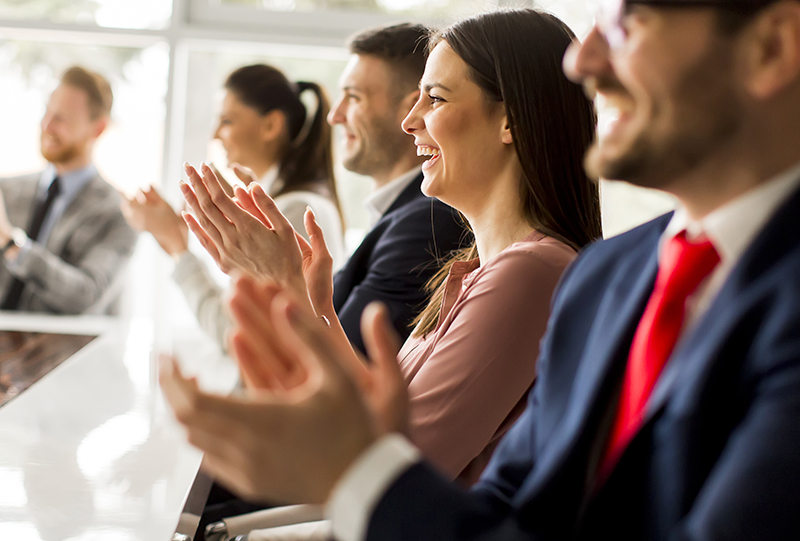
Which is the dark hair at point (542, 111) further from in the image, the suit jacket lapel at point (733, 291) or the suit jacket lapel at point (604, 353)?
the suit jacket lapel at point (733, 291)

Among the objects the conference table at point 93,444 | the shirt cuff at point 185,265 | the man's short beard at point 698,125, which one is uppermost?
the man's short beard at point 698,125

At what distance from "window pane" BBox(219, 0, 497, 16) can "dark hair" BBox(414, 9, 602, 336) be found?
6.45 feet

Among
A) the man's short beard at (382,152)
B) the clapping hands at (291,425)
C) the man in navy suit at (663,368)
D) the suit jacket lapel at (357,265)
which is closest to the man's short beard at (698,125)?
the man in navy suit at (663,368)

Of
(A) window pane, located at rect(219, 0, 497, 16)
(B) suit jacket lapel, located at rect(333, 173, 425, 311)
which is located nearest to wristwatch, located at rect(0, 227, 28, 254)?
(A) window pane, located at rect(219, 0, 497, 16)

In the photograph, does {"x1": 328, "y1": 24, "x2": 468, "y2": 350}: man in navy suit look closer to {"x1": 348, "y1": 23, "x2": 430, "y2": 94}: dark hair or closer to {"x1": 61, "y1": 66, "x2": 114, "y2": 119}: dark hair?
{"x1": 348, "y1": 23, "x2": 430, "y2": 94}: dark hair

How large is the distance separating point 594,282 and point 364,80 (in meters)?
1.40

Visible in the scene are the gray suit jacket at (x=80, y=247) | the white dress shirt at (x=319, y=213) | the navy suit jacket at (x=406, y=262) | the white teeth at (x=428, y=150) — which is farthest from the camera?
the gray suit jacket at (x=80, y=247)

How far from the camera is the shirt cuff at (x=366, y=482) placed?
58 cm

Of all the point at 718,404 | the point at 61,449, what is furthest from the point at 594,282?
the point at 61,449

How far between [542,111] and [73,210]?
246 cm

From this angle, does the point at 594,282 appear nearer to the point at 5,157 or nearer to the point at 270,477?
the point at 270,477

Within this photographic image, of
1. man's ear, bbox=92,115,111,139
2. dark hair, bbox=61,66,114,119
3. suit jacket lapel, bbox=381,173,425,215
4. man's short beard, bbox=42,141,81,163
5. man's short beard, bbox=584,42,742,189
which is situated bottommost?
suit jacket lapel, bbox=381,173,425,215

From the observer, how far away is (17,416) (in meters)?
1.38

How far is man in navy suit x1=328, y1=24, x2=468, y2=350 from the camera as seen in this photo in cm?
165
